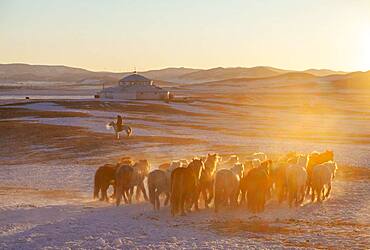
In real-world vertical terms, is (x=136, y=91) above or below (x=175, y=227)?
above

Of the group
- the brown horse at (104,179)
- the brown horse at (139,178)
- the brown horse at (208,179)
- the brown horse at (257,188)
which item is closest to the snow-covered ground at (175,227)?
the brown horse at (257,188)

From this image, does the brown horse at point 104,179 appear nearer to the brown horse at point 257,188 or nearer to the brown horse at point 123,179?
the brown horse at point 123,179

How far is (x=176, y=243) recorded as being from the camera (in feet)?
40.0

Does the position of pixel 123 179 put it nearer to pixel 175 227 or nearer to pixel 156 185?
pixel 156 185

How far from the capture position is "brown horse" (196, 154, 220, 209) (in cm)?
1609

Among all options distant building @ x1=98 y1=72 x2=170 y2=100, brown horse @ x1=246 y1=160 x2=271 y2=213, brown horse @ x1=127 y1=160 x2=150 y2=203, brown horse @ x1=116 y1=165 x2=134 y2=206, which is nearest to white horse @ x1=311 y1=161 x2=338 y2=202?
brown horse @ x1=246 y1=160 x2=271 y2=213

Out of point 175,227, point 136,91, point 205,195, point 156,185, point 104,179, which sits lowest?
point 175,227

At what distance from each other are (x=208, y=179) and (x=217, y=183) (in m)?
1.21

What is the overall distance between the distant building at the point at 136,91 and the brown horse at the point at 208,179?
67732mm

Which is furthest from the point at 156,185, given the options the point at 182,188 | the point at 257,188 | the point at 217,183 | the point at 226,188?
the point at 257,188

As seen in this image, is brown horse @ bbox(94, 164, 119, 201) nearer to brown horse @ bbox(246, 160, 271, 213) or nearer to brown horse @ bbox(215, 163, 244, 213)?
brown horse @ bbox(215, 163, 244, 213)

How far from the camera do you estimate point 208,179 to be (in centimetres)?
1648

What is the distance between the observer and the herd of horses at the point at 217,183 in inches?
595

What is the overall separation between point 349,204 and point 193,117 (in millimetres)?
36500
